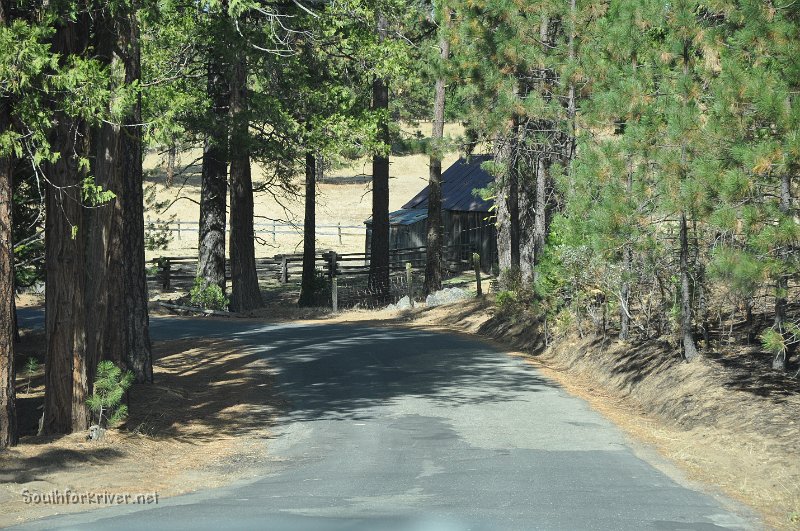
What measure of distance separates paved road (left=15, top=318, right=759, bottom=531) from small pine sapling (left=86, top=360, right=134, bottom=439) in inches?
73.9

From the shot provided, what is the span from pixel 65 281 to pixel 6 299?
0.91 m

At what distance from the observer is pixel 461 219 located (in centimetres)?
4425

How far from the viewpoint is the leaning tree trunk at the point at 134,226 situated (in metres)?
12.4

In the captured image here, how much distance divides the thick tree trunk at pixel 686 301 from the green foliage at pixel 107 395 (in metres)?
7.62

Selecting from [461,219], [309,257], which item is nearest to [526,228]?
[309,257]

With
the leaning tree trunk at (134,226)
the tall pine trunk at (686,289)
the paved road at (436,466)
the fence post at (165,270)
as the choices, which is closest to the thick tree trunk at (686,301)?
the tall pine trunk at (686,289)

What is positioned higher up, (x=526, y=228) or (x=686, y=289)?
(x=526, y=228)

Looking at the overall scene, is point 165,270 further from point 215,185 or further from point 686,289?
point 686,289

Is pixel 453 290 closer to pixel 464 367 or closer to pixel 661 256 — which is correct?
pixel 464 367

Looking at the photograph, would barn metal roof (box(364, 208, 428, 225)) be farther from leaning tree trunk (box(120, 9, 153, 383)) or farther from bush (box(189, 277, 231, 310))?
leaning tree trunk (box(120, 9, 153, 383))

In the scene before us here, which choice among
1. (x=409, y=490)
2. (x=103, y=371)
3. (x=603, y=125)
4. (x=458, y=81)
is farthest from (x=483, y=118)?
(x=409, y=490)

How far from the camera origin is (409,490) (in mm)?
8969

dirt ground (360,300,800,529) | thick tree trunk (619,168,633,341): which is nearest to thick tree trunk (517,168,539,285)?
dirt ground (360,300,800,529)

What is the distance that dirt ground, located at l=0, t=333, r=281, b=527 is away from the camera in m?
9.38
